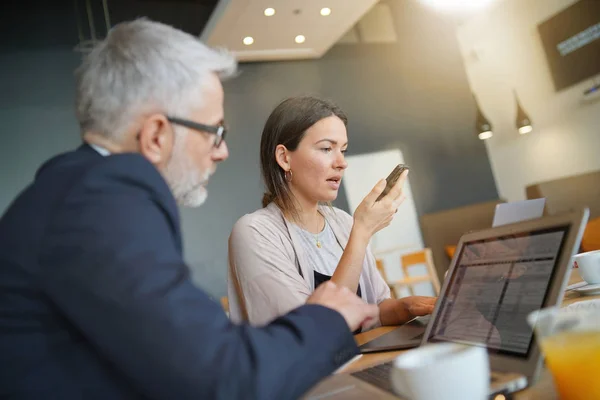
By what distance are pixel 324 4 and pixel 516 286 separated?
4.10 m

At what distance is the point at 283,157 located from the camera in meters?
1.78

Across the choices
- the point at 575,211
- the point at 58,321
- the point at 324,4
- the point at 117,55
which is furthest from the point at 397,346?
the point at 324,4

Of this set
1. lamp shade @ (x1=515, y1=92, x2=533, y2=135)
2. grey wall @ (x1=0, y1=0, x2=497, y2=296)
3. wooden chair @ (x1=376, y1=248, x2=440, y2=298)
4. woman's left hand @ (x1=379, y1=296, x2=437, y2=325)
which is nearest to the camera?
woman's left hand @ (x1=379, y1=296, x2=437, y2=325)

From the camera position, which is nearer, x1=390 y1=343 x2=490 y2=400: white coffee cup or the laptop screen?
x1=390 y1=343 x2=490 y2=400: white coffee cup

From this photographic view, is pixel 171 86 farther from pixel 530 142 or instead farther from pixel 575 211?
pixel 530 142

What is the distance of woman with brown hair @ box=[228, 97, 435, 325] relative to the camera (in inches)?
56.7

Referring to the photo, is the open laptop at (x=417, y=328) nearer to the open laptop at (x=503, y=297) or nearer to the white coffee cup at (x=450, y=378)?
the open laptop at (x=503, y=297)

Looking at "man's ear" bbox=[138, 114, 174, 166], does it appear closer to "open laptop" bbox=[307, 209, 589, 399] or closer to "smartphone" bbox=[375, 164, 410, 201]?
"open laptop" bbox=[307, 209, 589, 399]

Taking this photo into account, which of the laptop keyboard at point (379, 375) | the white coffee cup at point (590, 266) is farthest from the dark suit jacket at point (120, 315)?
the white coffee cup at point (590, 266)

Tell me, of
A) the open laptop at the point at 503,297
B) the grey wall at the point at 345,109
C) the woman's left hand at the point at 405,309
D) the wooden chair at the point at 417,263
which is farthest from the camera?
the wooden chair at the point at 417,263

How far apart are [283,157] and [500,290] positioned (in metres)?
1.09

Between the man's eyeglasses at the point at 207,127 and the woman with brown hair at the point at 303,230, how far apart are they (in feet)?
1.96

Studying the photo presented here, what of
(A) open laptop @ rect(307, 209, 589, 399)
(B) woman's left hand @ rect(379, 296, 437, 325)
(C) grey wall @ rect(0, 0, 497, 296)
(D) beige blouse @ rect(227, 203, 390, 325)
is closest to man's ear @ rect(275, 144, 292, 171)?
(D) beige blouse @ rect(227, 203, 390, 325)

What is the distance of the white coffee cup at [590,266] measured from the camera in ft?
4.11
